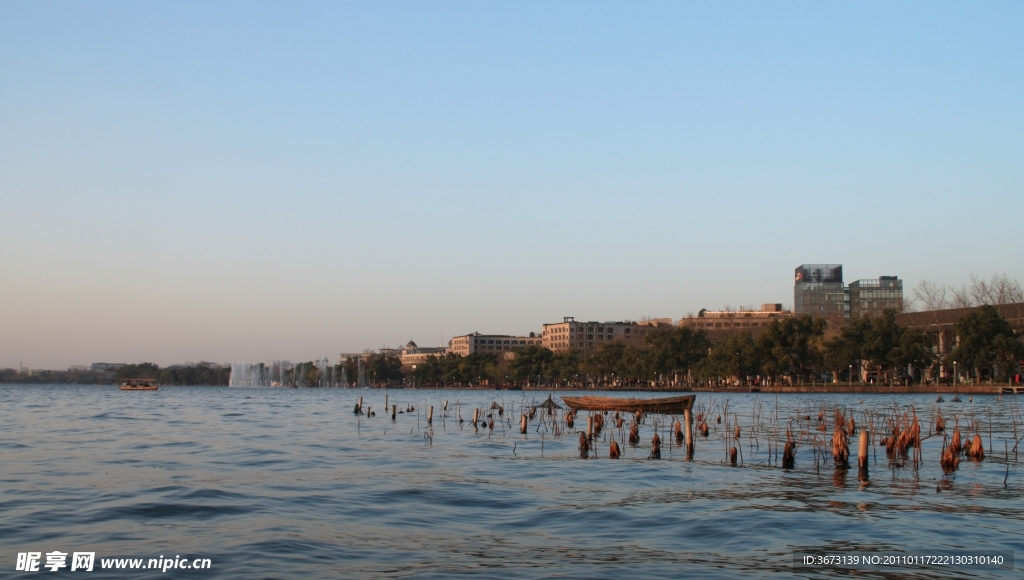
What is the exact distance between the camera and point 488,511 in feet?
61.3

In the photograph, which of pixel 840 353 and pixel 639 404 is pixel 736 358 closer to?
pixel 840 353

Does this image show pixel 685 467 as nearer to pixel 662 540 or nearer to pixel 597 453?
pixel 597 453


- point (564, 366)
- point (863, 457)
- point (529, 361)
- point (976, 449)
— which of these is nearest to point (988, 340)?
point (976, 449)

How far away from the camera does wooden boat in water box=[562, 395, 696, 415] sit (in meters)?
32.3

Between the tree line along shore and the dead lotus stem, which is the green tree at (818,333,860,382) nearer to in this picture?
the tree line along shore

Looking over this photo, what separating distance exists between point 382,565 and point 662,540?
5.30 meters

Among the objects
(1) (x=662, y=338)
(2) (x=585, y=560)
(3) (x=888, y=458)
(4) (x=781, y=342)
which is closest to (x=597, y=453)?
(3) (x=888, y=458)

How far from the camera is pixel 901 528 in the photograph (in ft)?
53.4

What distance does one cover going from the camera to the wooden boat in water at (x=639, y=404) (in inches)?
1273

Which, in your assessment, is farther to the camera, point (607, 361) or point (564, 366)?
point (564, 366)

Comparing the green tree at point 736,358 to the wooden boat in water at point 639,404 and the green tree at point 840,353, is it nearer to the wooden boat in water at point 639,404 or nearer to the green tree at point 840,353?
the green tree at point 840,353

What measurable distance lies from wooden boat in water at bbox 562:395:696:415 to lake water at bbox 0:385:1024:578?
2272 mm

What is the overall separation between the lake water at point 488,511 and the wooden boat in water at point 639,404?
7.45ft

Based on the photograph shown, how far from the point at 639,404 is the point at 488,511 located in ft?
64.5
